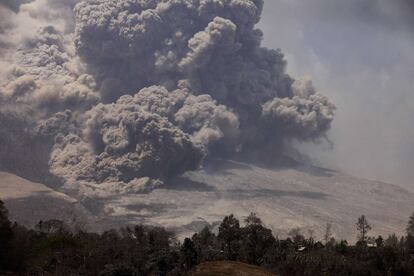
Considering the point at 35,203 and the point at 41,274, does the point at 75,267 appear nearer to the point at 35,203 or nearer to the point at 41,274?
the point at 41,274

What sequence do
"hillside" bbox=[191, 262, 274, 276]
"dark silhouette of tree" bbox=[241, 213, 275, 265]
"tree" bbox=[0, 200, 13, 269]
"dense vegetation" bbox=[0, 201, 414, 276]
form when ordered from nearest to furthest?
"hillside" bbox=[191, 262, 274, 276], "tree" bbox=[0, 200, 13, 269], "dense vegetation" bbox=[0, 201, 414, 276], "dark silhouette of tree" bbox=[241, 213, 275, 265]

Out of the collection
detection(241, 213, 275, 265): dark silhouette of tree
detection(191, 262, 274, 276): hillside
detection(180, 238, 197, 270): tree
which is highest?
detection(241, 213, 275, 265): dark silhouette of tree

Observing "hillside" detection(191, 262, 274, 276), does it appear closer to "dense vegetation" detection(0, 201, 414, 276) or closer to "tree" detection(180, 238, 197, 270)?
"dense vegetation" detection(0, 201, 414, 276)

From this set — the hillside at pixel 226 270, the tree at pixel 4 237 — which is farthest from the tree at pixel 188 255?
the tree at pixel 4 237

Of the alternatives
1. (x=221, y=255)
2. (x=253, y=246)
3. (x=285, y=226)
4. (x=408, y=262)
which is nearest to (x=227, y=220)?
(x=253, y=246)


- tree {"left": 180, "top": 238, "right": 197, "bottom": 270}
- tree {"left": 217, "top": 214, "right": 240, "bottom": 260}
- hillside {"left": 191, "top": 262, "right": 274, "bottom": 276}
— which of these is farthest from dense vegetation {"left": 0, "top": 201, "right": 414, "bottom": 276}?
hillside {"left": 191, "top": 262, "right": 274, "bottom": 276}

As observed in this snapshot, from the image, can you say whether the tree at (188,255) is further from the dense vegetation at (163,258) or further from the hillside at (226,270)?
the hillside at (226,270)
